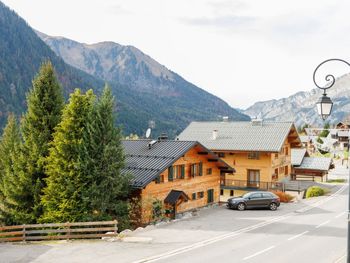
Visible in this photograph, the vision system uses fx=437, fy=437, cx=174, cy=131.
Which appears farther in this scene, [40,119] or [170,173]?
[170,173]

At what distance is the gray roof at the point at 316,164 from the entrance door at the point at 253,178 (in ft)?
51.2

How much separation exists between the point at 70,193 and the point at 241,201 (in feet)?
49.7

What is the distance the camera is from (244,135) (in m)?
55.8

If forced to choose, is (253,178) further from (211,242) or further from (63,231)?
(63,231)

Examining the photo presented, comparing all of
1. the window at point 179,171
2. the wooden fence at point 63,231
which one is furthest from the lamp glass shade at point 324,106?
the window at point 179,171

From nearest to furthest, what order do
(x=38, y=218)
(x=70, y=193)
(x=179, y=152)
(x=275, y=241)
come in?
1. (x=275, y=241)
2. (x=70, y=193)
3. (x=38, y=218)
4. (x=179, y=152)

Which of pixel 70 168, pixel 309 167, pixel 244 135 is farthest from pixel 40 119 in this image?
pixel 309 167

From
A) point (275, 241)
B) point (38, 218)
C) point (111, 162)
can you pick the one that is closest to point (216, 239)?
point (275, 241)

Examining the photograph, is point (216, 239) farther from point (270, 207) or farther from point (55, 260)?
point (270, 207)

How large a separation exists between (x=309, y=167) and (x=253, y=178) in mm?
15981

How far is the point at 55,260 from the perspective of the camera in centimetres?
1911

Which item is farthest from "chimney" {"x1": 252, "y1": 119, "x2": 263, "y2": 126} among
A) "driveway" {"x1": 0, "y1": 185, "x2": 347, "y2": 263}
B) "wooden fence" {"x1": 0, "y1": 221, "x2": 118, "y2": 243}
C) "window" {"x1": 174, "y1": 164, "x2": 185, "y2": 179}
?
"wooden fence" {"x1": 0, "y1": 221, "x2": 118, "y2": 243}

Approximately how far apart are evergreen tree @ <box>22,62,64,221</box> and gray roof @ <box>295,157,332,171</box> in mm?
44049

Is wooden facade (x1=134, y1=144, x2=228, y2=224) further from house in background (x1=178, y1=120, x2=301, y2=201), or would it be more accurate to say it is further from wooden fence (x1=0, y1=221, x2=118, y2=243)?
house in background (x1=178, y1=120, x2=301, y2=201)
